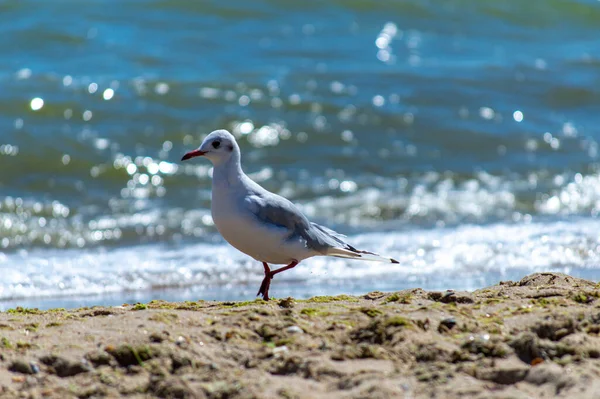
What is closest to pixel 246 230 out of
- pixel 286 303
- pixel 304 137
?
pixel 286 303

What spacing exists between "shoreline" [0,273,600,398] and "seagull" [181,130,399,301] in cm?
68

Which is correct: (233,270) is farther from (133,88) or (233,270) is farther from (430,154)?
(133,88)

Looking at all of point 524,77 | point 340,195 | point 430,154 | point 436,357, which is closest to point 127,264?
point 340,195

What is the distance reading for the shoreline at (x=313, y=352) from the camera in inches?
124

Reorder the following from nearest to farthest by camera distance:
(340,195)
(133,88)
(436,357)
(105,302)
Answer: (436,357) < (105,302) < (340,195) < (133,88)

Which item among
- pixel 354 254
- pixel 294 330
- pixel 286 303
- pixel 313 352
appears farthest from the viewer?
pixel 354 254

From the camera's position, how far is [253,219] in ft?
15.8

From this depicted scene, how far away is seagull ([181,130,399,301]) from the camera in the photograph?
4820mm

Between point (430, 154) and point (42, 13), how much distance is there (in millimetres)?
7377

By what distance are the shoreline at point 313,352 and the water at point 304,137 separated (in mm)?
2279

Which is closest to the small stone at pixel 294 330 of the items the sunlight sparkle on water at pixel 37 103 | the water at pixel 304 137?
the water at pixel 304 137

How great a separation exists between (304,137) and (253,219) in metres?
6.92

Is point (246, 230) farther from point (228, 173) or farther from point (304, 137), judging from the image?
point (304, 137)

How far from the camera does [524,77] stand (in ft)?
46.3
